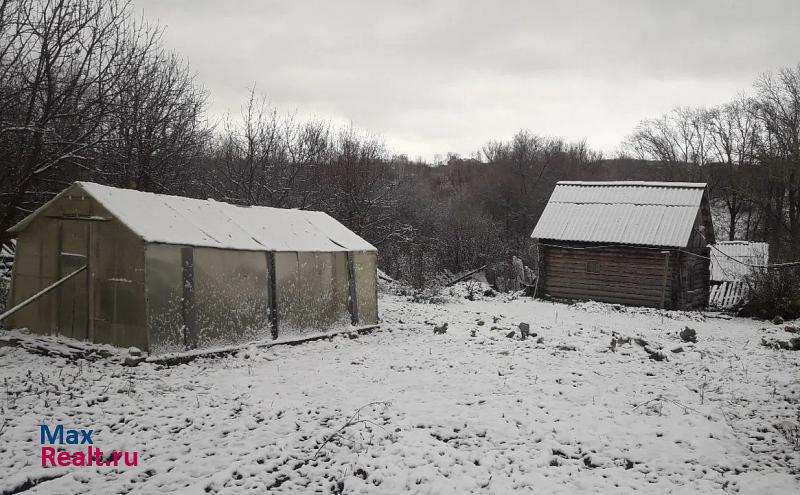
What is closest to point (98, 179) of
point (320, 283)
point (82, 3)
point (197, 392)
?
point (82, 3)

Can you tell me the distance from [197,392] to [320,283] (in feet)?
15.3

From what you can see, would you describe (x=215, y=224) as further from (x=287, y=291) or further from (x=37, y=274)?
(x=37, y=274)

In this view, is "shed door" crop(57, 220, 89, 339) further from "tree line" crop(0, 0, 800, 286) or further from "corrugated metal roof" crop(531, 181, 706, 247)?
"corrugated metal roof" crop(531, 181, 706, 247)

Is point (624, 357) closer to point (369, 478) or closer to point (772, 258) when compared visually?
point (369, 478)

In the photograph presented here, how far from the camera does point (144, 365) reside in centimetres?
835

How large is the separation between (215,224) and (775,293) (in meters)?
17.2

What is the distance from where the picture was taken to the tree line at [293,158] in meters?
10.6

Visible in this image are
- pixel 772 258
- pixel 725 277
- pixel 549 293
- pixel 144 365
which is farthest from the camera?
pixel 725 277

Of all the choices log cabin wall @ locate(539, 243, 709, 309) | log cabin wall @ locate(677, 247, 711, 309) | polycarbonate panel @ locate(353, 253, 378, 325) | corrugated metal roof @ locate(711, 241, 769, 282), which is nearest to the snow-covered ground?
polycarbonate panel @ locate(353, 253, 378, 325)

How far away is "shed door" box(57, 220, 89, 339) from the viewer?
9.22 m

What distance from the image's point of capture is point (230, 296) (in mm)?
9898

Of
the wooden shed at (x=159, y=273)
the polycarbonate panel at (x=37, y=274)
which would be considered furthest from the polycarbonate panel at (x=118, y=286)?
the polycarbonate panel at (x=37, y=274)

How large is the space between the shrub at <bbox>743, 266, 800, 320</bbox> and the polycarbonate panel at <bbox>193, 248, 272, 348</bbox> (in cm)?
1605

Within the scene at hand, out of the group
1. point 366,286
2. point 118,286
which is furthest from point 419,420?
point 366,286
